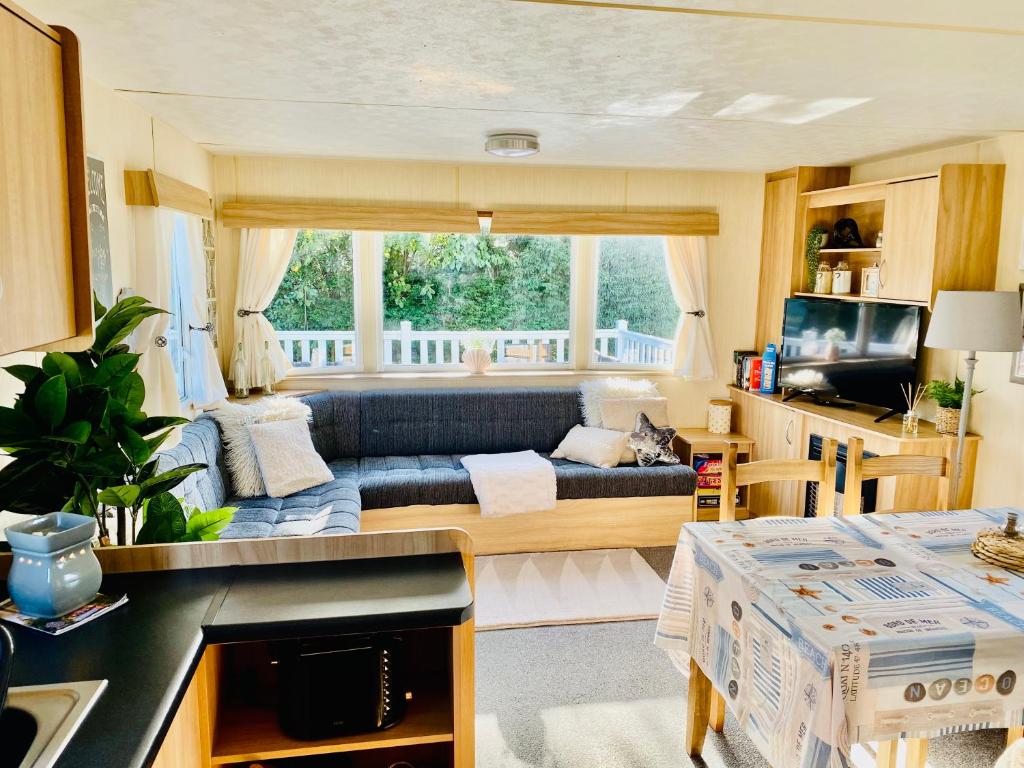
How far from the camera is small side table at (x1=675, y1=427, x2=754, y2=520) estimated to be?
4.82 meters

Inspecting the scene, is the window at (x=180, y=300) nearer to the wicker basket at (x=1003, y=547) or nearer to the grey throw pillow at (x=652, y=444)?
the grey throw pillow at (x=652, y=444)

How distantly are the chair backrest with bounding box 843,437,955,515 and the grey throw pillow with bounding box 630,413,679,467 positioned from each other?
1802 mm

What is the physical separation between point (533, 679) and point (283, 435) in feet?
6.44

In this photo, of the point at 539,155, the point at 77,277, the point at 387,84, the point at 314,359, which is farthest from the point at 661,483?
the point at 77,277

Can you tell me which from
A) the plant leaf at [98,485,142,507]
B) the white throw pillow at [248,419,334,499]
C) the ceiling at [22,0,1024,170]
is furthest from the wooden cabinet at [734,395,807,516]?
the plant leaf at [98,485,142,507]

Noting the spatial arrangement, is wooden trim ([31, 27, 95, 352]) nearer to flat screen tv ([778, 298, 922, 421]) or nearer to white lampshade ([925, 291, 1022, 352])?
white lampshade ([925, 291, 1022, 352])

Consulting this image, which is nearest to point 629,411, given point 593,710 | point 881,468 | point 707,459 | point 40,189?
point 707,459

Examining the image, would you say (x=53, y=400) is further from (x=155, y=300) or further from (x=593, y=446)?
(x=593, y=446)

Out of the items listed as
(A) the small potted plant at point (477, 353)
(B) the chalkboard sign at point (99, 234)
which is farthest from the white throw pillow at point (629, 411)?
(B) the chalkboard sign at point (99, 234)

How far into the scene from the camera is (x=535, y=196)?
200 inches

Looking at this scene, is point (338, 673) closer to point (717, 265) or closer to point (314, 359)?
point (314, 359)

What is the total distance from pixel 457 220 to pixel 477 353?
91cm

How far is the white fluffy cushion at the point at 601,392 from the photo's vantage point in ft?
16.3

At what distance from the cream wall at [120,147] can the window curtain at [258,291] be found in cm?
111
